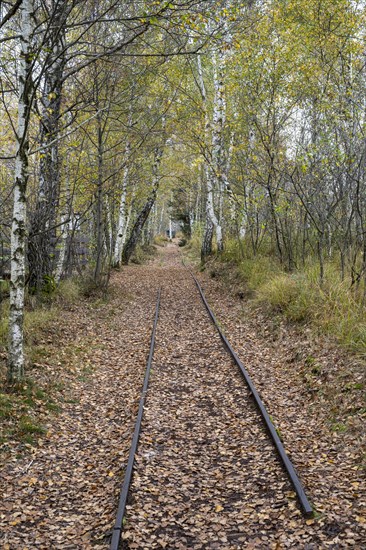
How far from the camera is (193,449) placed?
18.4 feet

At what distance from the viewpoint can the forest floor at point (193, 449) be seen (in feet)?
13.3

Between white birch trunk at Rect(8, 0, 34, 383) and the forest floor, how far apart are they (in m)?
0.82

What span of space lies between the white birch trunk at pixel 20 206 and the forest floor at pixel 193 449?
821 millimetres

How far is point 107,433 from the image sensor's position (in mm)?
6176

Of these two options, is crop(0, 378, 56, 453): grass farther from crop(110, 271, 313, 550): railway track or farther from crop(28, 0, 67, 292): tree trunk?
crop(28, 0, 67, 292): tree trunk

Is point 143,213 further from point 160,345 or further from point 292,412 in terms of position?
point 292,412

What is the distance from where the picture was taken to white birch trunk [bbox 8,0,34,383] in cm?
643

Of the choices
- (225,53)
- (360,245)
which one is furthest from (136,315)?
(225,53)

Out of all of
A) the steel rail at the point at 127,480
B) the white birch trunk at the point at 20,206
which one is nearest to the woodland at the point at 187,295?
the white birch trunk at the point at 20,206

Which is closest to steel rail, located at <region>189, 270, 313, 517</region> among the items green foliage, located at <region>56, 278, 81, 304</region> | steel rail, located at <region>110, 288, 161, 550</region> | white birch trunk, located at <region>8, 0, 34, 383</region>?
steel rail, located at <region>110, 288, 161, 550</region>

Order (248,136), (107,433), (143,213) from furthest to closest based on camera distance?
1. (143,213)
2. (248,136)
3. (107,433)

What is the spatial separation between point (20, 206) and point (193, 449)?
4196 millimetres

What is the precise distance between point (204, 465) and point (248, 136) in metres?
13.5

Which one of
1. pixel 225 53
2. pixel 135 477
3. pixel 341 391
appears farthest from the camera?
pixel 225 53
